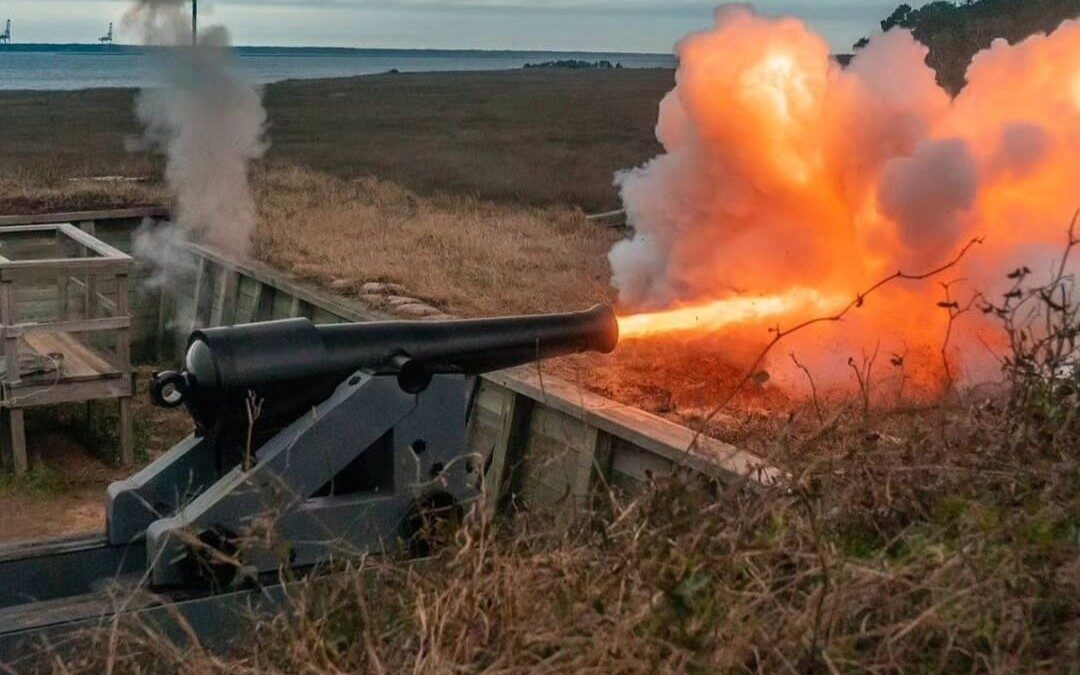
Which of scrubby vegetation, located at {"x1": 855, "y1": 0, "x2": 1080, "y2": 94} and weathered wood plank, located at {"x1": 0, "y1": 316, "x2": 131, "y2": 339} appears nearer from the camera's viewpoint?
weathered wood plank, located at {"x1": 0, "y1": 316, "x2": 131, "y2": 339}

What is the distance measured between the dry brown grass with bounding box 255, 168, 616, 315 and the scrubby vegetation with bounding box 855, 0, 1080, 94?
27.0ft

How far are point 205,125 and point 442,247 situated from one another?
3451 mm

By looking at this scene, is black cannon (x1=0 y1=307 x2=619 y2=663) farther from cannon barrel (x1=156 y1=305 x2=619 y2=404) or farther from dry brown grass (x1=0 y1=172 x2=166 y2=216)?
dry brown grass (x1=0 y1=172 x2=166 y2=216)

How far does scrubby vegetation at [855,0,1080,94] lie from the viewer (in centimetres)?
2602

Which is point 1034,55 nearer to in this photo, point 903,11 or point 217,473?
point 217,473

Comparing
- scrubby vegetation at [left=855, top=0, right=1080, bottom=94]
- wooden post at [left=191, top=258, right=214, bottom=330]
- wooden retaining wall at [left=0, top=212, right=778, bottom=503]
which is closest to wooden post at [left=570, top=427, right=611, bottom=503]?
wooden retaining wall at [left=0, top=212, right=778, bottom=503]

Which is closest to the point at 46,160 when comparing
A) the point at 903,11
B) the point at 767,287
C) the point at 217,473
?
the point at 903,11

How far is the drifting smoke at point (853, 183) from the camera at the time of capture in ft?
31.6

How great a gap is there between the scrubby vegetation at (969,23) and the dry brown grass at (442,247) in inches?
324

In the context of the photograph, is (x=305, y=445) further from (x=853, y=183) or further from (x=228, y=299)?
(x=228, y=299)

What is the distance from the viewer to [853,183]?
10344 mm

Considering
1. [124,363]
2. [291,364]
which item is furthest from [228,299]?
[291,364]

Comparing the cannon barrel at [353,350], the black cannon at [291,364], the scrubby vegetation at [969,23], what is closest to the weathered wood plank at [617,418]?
the cannon barrel at [353,350]

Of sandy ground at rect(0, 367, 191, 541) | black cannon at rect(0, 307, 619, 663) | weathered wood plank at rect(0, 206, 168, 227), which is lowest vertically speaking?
sandy ground at rect(0, 367, 191, 541)
